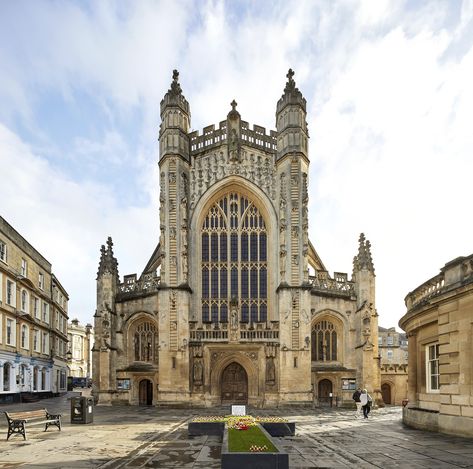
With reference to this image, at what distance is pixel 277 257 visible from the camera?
37.5m

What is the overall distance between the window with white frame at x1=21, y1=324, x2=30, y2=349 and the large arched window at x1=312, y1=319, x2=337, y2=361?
2069 centimetres

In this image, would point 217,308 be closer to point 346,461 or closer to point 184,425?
point 184,425

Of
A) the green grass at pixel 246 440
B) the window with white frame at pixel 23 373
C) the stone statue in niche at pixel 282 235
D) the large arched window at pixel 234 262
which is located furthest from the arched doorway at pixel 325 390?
the green grass at pixel 246 440

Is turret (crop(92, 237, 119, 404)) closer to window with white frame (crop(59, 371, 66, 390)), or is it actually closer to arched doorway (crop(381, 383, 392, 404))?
window with white frame (crop(59, 371, 66, 390))

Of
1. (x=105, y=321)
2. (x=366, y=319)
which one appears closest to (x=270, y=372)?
(x=366, y=319)

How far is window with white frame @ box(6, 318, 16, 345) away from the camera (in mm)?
37103

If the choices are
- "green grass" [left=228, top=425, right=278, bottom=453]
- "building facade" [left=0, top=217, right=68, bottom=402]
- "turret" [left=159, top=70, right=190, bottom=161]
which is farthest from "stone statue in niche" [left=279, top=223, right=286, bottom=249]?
"green grass" [left=228, top=425, right=278, bottom=453]

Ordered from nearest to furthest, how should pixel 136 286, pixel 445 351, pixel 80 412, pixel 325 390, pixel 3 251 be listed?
pixel 445 351
pixel 80 412
pixel 3 251
pixel 325 390
pixel 136 286

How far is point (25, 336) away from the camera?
4100cm

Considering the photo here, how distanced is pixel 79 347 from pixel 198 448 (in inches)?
3621

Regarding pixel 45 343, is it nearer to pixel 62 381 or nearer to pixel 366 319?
pixel 62 381

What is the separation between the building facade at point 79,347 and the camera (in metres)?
98.9

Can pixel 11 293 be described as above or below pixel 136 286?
below

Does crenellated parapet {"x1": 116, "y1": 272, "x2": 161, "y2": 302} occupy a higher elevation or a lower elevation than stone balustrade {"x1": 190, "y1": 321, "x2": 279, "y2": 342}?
higher
